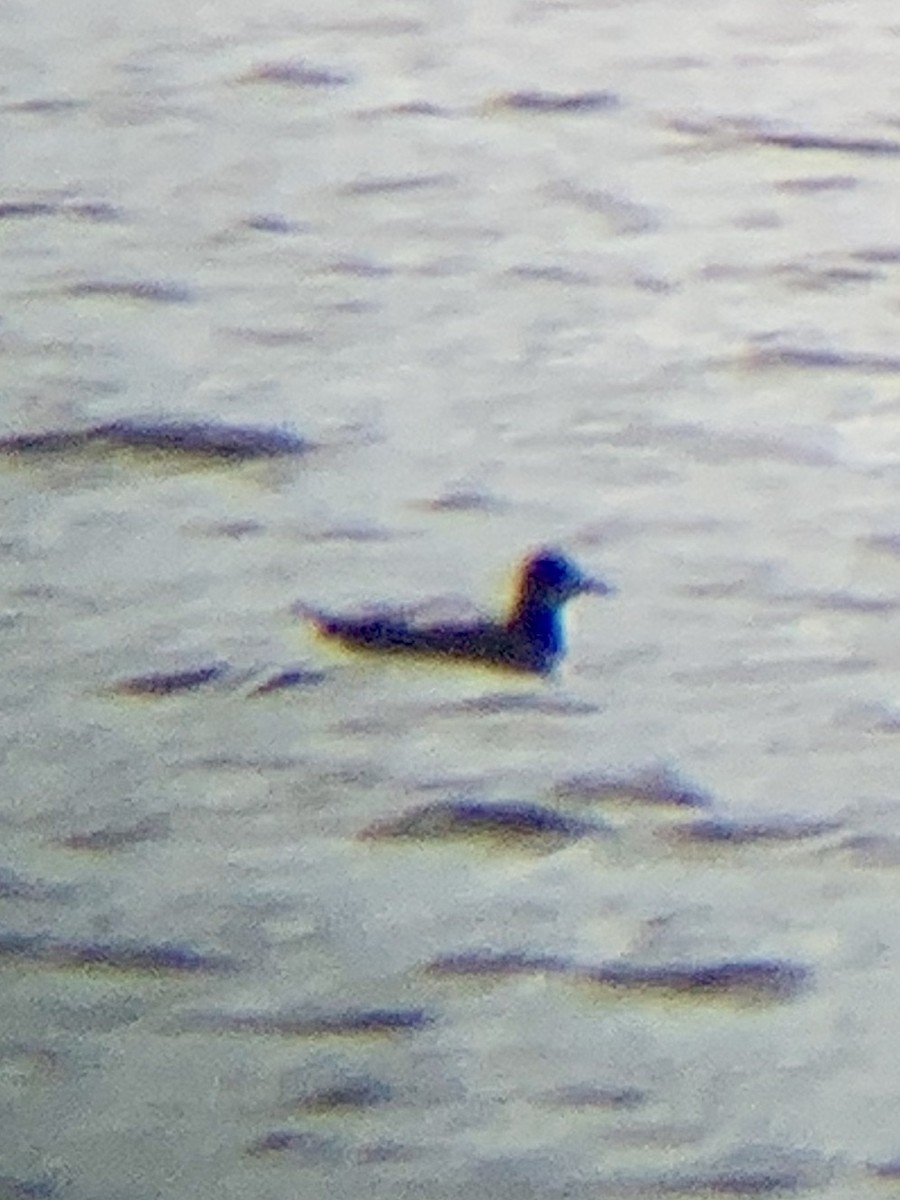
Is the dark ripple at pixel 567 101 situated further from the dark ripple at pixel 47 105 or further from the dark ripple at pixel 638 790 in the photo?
the dark ripple at pixel 638 790

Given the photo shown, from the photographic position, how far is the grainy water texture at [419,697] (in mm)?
757

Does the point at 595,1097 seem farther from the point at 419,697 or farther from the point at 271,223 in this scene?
the point at 271,223

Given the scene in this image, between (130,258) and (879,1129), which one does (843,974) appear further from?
(130,258)

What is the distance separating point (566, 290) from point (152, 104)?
0.21 metres

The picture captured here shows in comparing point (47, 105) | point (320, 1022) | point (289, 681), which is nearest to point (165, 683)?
point (289, 681)

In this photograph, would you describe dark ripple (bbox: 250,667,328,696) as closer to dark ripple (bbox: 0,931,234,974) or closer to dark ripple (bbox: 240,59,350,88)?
dark ripple (bbox: 0,931,234,974)

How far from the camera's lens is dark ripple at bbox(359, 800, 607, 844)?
764 mm

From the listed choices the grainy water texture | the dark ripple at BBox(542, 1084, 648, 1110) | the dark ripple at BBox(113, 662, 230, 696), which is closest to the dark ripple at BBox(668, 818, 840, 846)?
the grainy water texture

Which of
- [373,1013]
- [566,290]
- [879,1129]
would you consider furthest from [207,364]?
[879,1129]

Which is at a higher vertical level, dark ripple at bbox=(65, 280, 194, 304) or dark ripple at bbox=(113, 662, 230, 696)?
dark ripple at bbox=(65, 280, 194, 304)

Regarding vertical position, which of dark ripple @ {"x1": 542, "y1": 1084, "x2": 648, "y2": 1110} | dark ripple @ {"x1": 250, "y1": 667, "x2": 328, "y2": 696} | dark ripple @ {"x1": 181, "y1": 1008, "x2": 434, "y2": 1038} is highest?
dark ripple @ {"x1": 250, "y1": 667, "x2": 328, "y2": 696}

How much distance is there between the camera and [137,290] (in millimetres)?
787

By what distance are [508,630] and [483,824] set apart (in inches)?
3.3

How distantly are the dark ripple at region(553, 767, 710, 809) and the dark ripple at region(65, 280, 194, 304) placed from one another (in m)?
0.27
